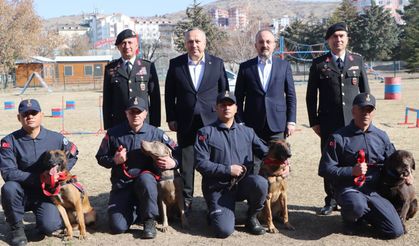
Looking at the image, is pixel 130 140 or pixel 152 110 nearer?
pixel 130 140

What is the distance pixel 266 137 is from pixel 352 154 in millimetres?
980

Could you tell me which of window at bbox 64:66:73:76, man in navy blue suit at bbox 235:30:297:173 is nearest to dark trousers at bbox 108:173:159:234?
man in navy blue suit at bbox 235:30:297:173

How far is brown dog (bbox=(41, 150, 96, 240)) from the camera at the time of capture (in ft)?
14.6

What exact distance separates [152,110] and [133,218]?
4.12 ft

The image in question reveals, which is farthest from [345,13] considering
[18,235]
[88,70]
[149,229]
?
[18,235]

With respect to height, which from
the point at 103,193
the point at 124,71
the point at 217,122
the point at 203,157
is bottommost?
the point at 103,193

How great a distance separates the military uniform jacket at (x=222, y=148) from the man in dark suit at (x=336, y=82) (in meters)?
0.91

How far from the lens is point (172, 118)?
540 cm

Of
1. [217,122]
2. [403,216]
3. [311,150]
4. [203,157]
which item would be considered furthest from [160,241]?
[311,150]

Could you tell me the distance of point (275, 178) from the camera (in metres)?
4.71

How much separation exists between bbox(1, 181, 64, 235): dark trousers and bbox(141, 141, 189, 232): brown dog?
3.27 feet

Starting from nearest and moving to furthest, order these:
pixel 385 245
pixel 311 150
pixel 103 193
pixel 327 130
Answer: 1. pixel 385 245
2. pixel 327 130
3. pixel 103 193
4. pixel 311 150

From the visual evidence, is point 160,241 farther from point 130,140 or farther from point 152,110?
point 152,110

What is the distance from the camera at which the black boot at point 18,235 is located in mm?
4453
